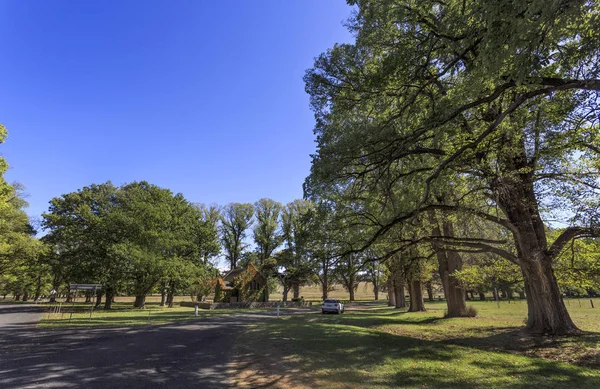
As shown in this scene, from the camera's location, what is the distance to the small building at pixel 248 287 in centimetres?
4228

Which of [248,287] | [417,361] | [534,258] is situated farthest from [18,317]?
[534,258]

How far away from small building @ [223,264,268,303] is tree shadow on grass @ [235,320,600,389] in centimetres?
3201

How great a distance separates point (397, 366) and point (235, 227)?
173 ft

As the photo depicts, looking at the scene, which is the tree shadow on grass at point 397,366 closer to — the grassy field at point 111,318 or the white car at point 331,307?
the grassy field at point 111,318

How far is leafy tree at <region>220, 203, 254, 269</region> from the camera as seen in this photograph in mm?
57969

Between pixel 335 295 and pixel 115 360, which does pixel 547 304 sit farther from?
pixel 335 295

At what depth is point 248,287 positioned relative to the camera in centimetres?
4325

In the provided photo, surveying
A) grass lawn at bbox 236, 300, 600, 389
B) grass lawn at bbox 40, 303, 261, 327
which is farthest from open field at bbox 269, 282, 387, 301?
grass lawn at bbox 236, 300, 600, 389

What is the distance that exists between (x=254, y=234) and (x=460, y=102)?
52.3 metres

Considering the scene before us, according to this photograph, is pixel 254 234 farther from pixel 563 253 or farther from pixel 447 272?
pixel 563 253

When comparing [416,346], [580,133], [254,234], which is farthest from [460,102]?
[254,234]

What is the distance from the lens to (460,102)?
849 cm

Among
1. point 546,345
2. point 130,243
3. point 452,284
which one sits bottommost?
point 546,345

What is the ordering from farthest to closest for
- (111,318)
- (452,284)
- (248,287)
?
(248,287), (452,284), (111,318)
